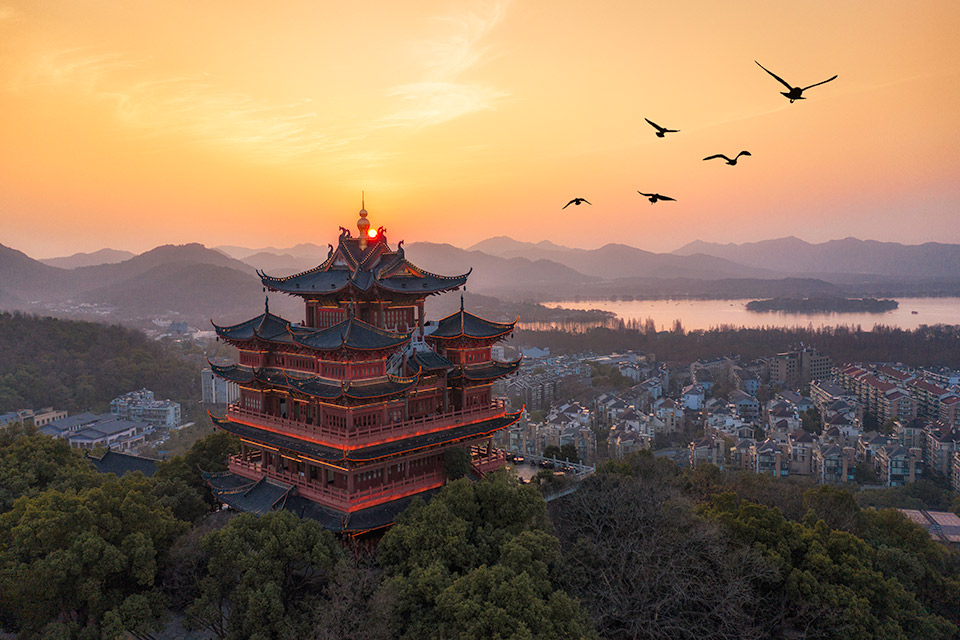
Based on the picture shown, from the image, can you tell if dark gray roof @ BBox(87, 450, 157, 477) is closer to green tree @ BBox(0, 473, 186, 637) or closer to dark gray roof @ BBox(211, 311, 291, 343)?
dark gray roof @ BBox(211, 311, 291, 343)

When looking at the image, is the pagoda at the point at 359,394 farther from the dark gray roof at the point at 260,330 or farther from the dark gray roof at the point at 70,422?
the dark gray roof at the point at 70,422

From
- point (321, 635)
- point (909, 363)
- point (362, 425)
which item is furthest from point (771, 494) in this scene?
point (909, 363)

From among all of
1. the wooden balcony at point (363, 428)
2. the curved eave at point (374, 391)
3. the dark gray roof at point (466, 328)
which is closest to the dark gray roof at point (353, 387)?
the curved eave at point (374, 391)

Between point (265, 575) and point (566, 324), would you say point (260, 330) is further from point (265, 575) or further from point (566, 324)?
point (566, 324)

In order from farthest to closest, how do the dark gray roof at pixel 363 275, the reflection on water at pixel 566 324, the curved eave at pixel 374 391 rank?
1. the reflection on water at pixel 566 324
2. the dark gray roof at pixel 363 275
3. the curved eave at pixel 374 391

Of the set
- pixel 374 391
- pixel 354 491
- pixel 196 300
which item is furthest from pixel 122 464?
pixel 196 300

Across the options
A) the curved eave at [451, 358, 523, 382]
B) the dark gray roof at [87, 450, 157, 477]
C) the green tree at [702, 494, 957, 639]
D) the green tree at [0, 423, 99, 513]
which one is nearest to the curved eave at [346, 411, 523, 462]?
the curved eave at [451, 358, 523, 382]

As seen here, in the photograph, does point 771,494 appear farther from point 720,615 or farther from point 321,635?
point 321,635

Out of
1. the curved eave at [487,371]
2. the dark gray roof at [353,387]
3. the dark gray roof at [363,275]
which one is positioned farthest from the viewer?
the curved eave at [487,371]
